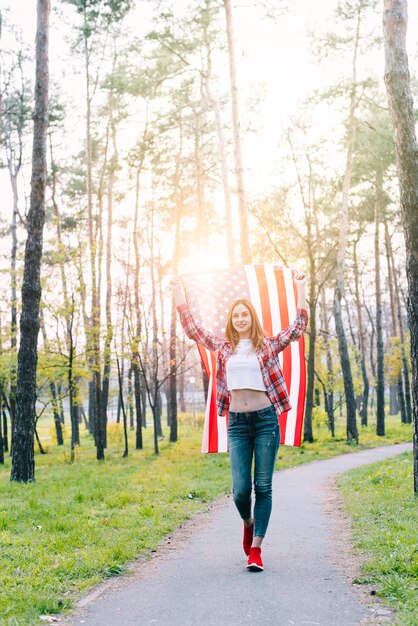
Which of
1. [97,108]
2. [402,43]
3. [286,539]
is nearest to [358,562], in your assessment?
[286,539]

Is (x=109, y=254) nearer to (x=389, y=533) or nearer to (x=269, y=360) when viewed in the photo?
(x=389, y=533)

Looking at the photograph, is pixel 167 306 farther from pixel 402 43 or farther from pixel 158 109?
pixel 402 43

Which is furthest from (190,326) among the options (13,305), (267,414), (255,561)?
(13,305)

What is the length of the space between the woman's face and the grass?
7.81 feet

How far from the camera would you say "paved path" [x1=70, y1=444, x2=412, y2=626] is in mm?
4496

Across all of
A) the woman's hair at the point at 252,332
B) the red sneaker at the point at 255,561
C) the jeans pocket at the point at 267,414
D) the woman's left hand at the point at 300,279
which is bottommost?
the red sneaker at the point at 255,561

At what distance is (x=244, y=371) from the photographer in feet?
18.9

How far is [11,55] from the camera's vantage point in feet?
82.6

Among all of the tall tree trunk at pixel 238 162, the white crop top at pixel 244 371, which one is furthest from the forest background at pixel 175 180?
the white crop top at pixel 244 371

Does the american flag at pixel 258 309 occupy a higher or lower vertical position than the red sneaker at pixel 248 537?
higher

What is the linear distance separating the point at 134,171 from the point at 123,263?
8.61m

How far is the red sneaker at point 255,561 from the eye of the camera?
5598 millimetres

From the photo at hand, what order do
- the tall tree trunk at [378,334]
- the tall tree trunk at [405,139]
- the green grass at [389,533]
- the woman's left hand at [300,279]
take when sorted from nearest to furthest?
1. the green grass at [389,533]
2. the woman's left hand at [300,279]
3. the tall tree trunk at [405,139]
4. the tall tree trunk at [378,334]

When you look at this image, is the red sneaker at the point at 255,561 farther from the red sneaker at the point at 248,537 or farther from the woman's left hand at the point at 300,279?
the woman's left hand at the point at 300,279
